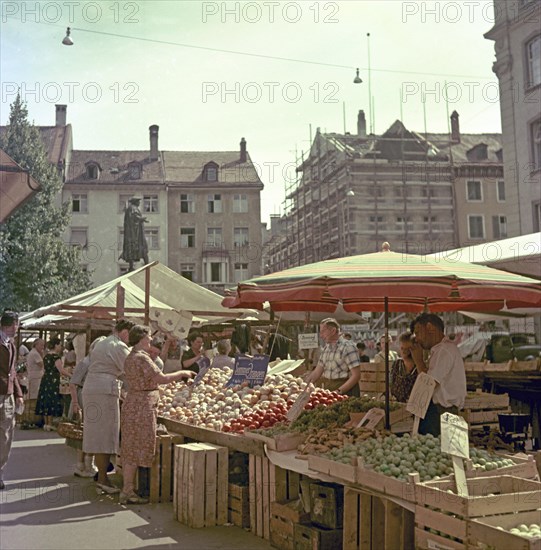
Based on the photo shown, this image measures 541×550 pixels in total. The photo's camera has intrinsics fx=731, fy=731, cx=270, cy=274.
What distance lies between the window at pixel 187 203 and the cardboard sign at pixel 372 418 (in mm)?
46570

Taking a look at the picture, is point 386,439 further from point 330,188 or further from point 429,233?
point 330,188

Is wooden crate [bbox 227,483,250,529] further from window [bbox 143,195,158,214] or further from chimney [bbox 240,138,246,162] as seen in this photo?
chimney [bbox 240,138,246,162]

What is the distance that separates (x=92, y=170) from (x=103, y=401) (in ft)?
151

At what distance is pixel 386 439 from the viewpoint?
19.5 ft

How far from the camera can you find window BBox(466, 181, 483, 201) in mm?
49219

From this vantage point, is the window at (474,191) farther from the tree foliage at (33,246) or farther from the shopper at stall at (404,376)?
the shopper at stall at (404,376)

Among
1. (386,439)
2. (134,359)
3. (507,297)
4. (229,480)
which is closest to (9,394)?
(134,359)

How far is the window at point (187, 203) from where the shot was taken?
172 ft

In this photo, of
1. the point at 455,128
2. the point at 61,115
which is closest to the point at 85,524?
the point at 61,115

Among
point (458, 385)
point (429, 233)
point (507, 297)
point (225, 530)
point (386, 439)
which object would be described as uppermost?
point (429, 233)

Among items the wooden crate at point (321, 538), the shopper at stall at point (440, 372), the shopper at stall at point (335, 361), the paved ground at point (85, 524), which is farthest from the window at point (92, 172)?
the wooden crate at point (321, 538)

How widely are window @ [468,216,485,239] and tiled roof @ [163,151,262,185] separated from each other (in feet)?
49.3

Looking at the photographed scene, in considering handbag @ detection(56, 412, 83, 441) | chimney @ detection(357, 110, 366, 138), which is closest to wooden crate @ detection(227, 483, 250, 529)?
handbag @ detection(56, 412, 83, 441)

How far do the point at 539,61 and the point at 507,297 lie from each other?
23390mm
